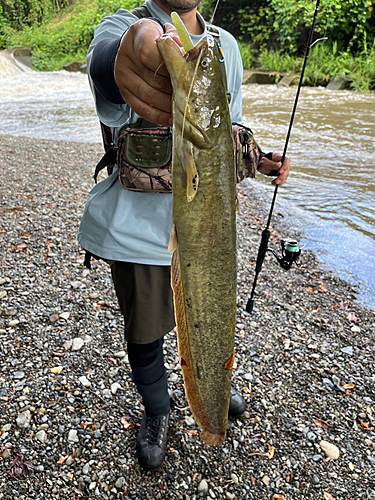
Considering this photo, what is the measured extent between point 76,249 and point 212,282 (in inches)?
136

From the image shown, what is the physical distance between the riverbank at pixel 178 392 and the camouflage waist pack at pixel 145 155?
70.2 inches

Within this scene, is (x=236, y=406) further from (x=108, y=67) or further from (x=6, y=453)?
(x=108, y=67)

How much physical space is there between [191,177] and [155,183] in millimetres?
583

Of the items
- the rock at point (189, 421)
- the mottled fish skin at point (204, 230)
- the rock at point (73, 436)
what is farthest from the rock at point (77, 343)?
the mottled fish skin at point (204, 230)

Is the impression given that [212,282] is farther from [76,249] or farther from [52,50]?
[52,50]

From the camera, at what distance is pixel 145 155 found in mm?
1808

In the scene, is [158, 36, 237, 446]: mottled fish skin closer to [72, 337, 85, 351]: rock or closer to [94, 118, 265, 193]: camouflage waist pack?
[94, 118, 265, 193]: camouflage waist pack

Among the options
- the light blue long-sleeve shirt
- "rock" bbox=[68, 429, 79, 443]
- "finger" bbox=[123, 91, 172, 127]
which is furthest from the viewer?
"rock" bbox=[68, 429, 79, 443]

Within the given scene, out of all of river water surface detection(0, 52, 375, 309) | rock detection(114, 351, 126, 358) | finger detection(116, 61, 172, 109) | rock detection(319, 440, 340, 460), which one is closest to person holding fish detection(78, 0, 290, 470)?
finger detection(116, 61, 172, 109)

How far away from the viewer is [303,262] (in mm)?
4871

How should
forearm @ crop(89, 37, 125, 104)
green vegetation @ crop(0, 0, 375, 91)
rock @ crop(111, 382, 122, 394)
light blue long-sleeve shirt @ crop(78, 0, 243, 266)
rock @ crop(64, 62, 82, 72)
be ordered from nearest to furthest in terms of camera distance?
forearm @ crop(89, 37, 125, 104) → light blue long-sleeve shirt @ crop(78, 0, 243, 266) → rock @ crop(111, 382, 122, 394) → green vegetation @ crop(0, 0, 375, 91) → rock @ crop(64, 62, 82, 72)

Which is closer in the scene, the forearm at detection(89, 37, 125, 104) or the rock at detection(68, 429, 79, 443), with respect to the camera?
the forearm at detection(89, 37, 125, 104)

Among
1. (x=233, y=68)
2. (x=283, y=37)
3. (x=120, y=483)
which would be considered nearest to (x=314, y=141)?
(x=233, y=68)

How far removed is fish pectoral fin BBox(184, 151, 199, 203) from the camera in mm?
1259
